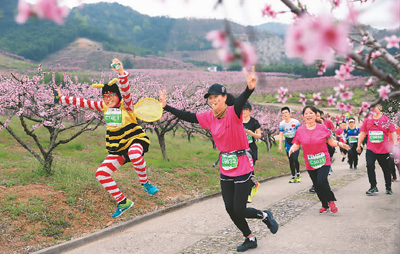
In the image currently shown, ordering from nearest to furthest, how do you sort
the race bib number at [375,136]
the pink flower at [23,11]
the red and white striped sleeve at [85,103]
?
the pink flower at [23,11] < the red and white striped sleeve at [85,103] < the race bib number at [375,136]

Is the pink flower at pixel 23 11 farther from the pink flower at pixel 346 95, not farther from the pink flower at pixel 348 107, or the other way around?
the pink flower at pixel 348 107

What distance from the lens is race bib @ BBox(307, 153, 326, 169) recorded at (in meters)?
Answer: 6.98

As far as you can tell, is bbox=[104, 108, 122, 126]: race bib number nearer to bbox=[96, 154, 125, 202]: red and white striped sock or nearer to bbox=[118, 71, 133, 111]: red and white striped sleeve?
bbox=[118, 71, 133, 111]: red and white striped sleeve

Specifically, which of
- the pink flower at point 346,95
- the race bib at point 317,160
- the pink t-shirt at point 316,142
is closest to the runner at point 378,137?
the pink t-shirt at point 316,142

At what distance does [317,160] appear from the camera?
7.00 metres

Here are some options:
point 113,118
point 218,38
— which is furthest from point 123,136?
point 218,38

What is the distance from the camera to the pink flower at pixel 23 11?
165cm

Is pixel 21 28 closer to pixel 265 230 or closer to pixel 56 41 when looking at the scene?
pixel 56 41

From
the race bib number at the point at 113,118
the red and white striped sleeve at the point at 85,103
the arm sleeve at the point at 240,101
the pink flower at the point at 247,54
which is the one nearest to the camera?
the pink flower at the point at 247,54

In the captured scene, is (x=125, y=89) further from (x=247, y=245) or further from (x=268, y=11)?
(x=268, y=11)

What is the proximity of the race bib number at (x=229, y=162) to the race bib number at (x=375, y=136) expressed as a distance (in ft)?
15.3

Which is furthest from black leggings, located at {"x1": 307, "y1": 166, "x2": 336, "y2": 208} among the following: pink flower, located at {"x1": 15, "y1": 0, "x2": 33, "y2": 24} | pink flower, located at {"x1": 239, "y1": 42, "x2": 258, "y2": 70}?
pink flower, located at {"x1": 15, "y1": 0, "x2": 33, "y2": 24}

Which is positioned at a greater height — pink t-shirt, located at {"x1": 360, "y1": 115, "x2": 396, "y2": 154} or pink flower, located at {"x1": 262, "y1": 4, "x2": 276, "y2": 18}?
pink flower, located at {"x1": 262, "y1": 4, "x2": 276, "y2": 18}

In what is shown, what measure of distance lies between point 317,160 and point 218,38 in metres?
5.58
